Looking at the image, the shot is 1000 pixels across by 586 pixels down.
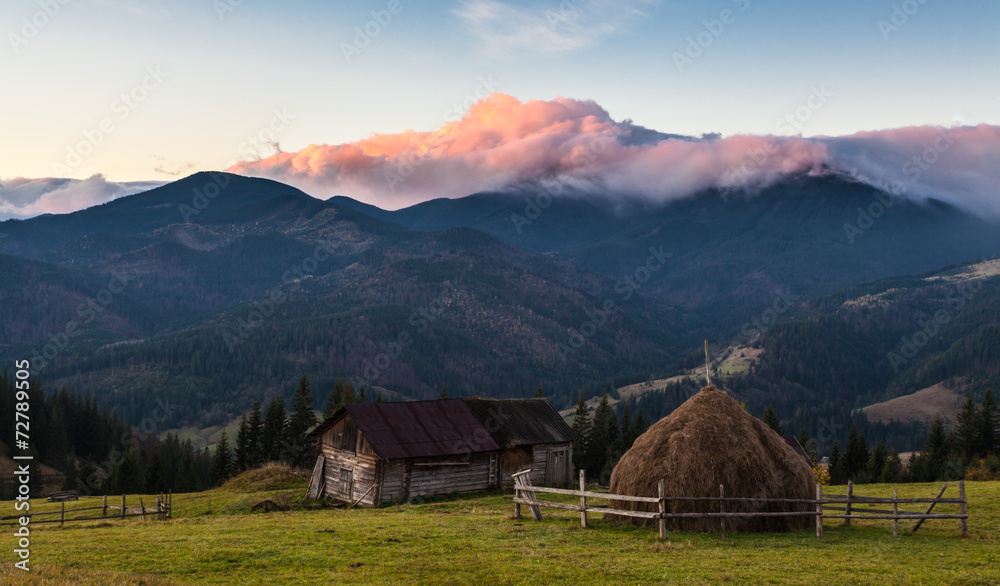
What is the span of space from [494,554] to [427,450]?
23460 mm

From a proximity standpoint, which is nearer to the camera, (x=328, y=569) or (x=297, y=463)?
(x=328, y=569)

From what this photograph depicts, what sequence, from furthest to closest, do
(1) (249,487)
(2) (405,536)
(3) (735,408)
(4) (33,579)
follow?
1. (1) (249,487)
2. (3) (735,408)
3. (2) (405,536)
4. (4) (33,579)

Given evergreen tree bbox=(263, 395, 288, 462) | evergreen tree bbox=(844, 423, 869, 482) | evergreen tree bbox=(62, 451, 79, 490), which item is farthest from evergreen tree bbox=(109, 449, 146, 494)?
evergreen tree bbox=(844, 423, 869, 482)

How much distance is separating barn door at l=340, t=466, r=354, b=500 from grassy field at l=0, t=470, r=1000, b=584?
14.8m

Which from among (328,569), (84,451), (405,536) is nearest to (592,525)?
(405,536)

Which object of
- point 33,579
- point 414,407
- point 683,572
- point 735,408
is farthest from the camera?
point 414,407

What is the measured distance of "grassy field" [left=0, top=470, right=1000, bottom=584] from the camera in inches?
724

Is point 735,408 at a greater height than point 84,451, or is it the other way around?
point 735,408

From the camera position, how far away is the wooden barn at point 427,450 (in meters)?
43.0

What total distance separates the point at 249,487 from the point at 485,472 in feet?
64.0

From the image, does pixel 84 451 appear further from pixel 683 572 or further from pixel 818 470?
pixel 683 572

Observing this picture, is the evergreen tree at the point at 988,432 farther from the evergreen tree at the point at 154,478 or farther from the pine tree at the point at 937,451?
the evergreen tree at the point at 154,478

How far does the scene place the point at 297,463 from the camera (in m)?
→ 79.6

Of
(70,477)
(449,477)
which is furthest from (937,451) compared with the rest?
(70,477)
